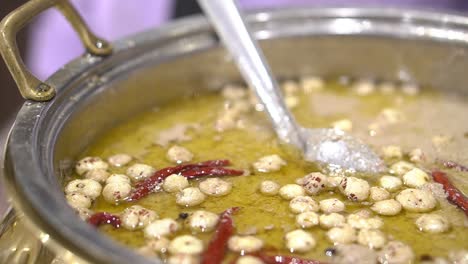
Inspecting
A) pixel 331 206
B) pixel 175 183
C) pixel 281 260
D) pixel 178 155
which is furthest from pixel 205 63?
pixel 281 260

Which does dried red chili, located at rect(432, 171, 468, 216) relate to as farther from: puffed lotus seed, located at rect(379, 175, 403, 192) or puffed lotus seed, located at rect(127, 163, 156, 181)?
puffed lotus seed, located at rect(127, 163, 156, 181)

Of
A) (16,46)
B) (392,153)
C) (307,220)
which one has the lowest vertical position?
A: (392,153)

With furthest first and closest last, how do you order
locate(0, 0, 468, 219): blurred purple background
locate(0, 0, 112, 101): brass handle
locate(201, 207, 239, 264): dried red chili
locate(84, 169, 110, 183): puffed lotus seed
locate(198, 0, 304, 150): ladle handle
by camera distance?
locate(0, 0, 468, 219): blurred purple background, locate(198, 0, 304, 150): ladle handle, locate(84, 169, 110, 183): puffed lotus seed, locate(0, 0, 112, 101): brass handle, locate(201, 207, 239, 264): dried red chili

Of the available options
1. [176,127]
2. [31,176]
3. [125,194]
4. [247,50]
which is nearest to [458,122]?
[247,50]

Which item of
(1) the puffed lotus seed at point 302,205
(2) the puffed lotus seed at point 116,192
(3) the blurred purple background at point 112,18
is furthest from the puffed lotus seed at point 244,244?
(3) the blurred purple background at point 112,18

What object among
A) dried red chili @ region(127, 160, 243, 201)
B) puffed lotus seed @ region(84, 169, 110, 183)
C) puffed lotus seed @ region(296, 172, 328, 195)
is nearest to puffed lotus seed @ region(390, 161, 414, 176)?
puffed lotus seed @ region(296, 172, 328, 195)

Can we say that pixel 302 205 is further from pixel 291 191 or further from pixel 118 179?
pixel 118 179
